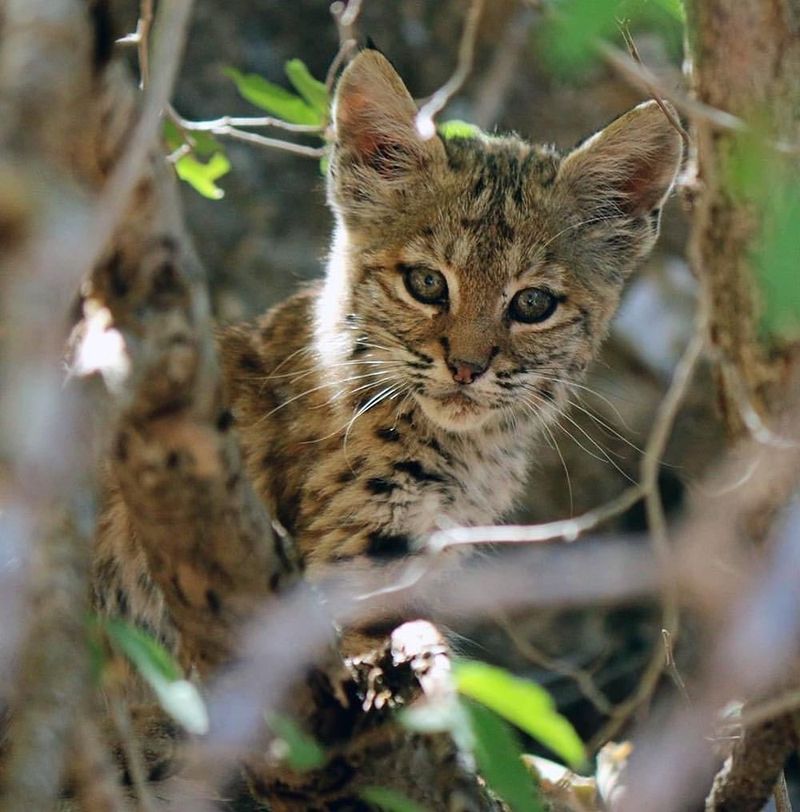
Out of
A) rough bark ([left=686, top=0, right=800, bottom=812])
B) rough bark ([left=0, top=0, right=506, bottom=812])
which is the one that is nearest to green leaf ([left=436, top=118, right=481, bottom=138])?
rough bark ([left=686, top=0, right=800, bottom=812])

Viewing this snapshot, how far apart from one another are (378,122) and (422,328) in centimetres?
95

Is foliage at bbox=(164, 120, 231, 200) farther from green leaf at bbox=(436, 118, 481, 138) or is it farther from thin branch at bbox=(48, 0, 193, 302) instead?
thin branch at bbox=(48, 0, 193, 302)

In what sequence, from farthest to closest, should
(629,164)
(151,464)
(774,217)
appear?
(629,164) < (774,217) < (151,464)

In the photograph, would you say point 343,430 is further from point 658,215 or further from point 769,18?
point 769,18

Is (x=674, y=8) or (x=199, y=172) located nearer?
(x=674, y=8)

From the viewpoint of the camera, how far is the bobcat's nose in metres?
4.56

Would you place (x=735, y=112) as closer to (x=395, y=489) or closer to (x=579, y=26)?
(x=579, y=26)

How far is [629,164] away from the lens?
5.10 metres

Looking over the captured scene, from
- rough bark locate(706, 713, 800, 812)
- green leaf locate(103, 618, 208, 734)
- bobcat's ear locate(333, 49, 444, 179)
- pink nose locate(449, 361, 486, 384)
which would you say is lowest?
rough bark locate(706, 713, 800, 812)

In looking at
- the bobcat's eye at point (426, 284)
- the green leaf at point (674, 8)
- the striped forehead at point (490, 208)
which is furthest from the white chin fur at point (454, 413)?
the green leaf at point (674, 8)

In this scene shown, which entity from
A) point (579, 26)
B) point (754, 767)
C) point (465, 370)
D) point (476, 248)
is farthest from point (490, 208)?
point (579, 26)

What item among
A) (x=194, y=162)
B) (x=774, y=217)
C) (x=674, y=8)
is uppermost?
(x=674, y=8)

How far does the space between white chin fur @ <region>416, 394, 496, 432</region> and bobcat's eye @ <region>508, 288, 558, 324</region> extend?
0.41 meters

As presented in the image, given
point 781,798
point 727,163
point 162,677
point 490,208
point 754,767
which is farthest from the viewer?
point 490,208
